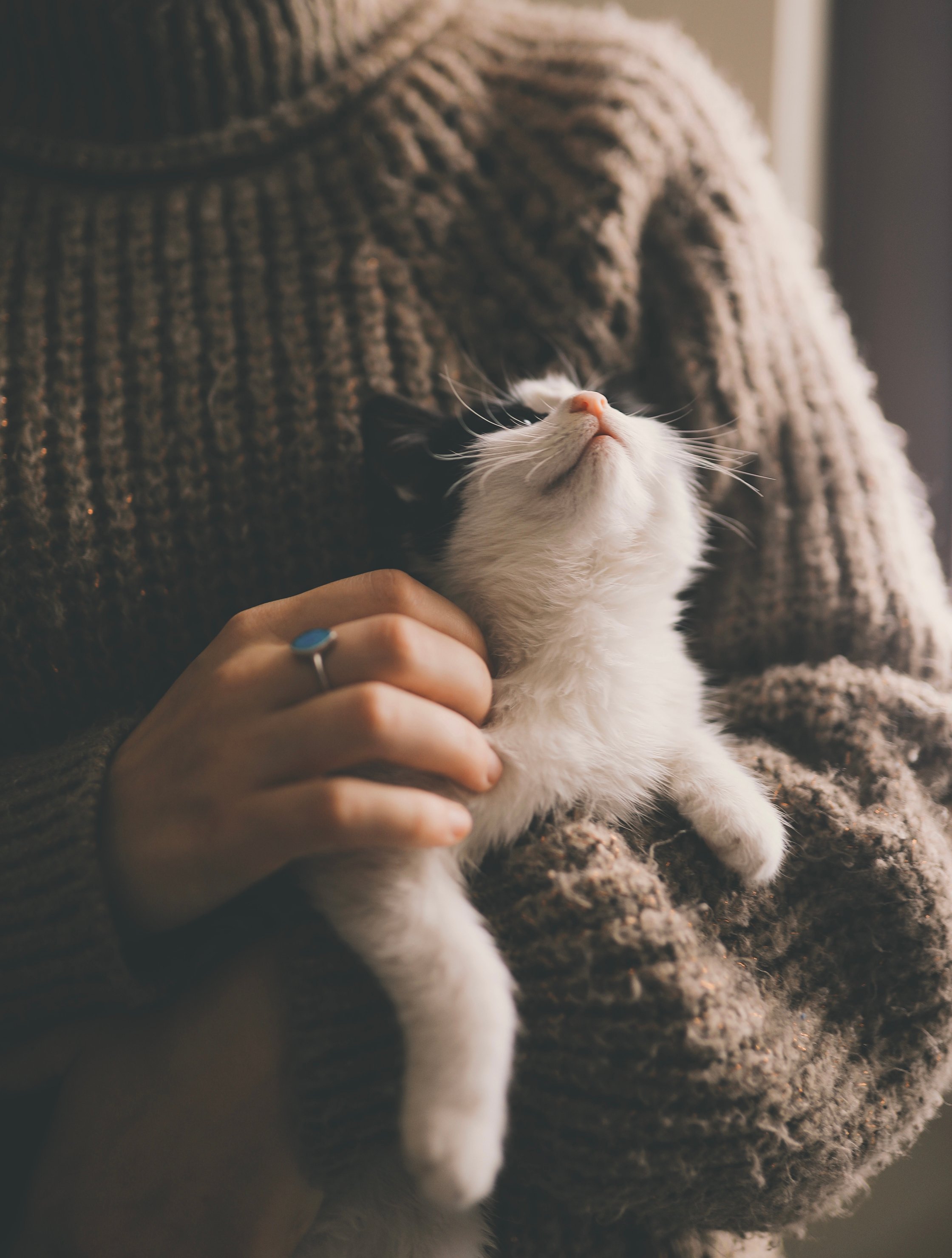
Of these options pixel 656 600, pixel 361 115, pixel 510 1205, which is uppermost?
pixel 361 115

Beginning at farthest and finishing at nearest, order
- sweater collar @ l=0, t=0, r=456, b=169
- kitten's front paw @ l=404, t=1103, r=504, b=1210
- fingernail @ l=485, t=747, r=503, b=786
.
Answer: sweater collar @ l=0, t=0, r=456, b=169 < fingernail @ l=485, t=747, r=503, b=786 < kitten's front paw @ l=404, t=1103, r=504, b=1210

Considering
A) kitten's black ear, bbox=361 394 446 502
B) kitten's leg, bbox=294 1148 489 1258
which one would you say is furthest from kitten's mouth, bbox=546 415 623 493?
kitten's leg, bbox=294 1148 489 1258

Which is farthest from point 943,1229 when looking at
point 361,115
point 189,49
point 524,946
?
point 189,49

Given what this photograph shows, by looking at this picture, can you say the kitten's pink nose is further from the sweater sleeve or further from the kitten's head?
the sweater sleeve

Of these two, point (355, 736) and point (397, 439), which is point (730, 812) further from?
point (397, 439)

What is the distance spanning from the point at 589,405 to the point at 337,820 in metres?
0.38

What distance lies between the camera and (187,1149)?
515mm

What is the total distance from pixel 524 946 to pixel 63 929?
0.32 meters

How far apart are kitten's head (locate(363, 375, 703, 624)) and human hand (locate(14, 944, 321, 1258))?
0.37 metres

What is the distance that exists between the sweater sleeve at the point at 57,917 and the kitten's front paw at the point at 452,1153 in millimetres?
230

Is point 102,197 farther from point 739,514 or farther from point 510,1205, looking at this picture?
point 510,1205

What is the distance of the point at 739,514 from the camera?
735mm

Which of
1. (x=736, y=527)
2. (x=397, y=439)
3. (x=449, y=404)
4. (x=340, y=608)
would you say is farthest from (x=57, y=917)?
(x=736, y=527)

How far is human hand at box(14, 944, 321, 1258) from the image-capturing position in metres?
0.50
